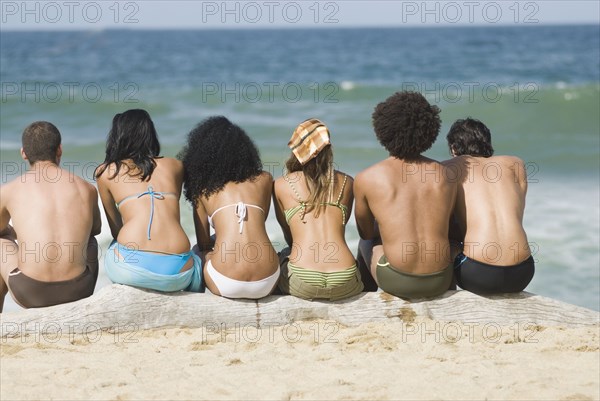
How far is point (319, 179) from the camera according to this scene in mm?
4246

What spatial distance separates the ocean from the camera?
25.6ft

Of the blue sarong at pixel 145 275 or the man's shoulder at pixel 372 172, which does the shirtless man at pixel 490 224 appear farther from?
the blue sarong at pixel 145 275

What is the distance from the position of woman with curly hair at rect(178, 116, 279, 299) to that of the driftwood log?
118 mm

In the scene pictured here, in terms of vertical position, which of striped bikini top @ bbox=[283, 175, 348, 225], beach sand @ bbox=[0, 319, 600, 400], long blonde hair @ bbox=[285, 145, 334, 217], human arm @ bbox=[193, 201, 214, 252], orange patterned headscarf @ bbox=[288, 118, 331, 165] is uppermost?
orange patterned headscarf @ bbox=[288, 118, 331, 165]

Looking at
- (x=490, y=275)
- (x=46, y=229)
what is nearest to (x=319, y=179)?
(x=490, y=275)

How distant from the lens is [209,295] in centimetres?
427

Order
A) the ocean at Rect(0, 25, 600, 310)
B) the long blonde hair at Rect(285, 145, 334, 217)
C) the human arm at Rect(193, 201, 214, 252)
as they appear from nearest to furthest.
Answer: the long blonde hair at Rect(285, 145, 334, 217) → the human arm at Rect(193, 201, 214, 252) → the ocean at Rect(0, 25, 600, 310)

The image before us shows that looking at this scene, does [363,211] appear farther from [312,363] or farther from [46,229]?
[46,229]

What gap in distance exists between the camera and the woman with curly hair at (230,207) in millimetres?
4148

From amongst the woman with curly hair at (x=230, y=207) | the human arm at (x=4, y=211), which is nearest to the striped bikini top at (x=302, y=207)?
the woman with curly hair at (x=230, y=207)

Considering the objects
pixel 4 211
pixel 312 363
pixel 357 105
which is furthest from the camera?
pixel 357 105

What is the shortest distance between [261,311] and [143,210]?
0.84 m

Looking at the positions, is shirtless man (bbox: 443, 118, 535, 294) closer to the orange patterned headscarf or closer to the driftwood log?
the driftwood log

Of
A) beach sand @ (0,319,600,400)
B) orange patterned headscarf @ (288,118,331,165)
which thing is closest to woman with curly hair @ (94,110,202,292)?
beach sand @ (0,319,600,400)
